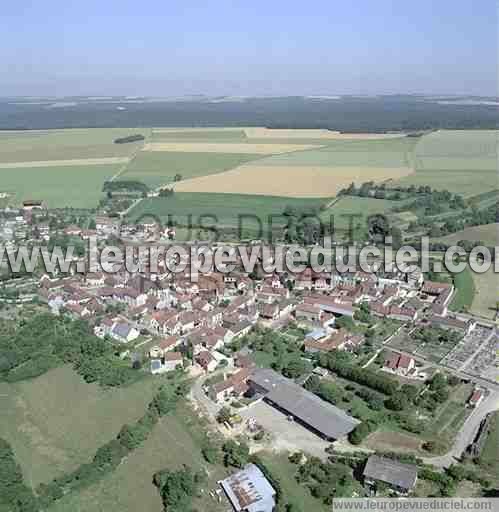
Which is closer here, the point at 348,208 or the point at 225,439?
the point at 225,439

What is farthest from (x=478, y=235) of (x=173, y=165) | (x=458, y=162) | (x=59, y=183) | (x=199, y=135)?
(x=199, y=135)

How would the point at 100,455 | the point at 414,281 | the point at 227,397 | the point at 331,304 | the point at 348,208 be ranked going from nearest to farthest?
the point at 100,455
the point at 227,397
the point at 331,304
the point at 414,281
the point at 348,208

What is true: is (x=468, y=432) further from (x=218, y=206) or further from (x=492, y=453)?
(x=218, y=206)

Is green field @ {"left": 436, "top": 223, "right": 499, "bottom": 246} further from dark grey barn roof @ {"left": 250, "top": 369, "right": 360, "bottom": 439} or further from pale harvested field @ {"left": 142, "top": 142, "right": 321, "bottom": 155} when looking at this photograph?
pale harvested field @ {"left": 142, "top": 142, "right": 321, "bottom": 155}

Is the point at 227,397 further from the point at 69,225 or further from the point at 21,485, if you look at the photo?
the point at 69,225

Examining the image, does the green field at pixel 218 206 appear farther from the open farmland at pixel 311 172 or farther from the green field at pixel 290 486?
the green field at pixel 290 486

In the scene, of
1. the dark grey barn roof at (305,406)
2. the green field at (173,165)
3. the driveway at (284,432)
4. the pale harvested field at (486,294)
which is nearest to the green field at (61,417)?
the driveway at (284,432)

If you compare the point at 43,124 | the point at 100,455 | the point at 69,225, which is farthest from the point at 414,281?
the point at 43,124
